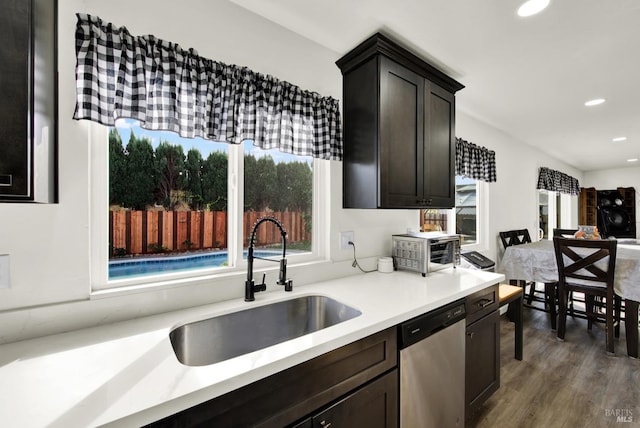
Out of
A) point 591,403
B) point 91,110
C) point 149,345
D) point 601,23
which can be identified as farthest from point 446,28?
point 591,403

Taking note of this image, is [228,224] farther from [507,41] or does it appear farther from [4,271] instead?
[507,41]

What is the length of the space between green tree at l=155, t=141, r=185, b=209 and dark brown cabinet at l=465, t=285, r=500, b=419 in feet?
5.67

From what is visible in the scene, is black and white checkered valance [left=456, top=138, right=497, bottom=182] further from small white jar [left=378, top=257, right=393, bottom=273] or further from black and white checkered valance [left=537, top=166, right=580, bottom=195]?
black and white checkered valance [left=537, top=166, right=580, bottom=195]

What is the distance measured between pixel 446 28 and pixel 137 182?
1.94 metres

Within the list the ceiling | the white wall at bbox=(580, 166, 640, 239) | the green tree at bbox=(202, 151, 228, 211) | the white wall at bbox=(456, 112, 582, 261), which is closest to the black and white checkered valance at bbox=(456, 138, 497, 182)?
the white wall at bbox=(456, 112, 582, 261)

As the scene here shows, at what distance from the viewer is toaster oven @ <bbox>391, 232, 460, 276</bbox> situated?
6.21ft

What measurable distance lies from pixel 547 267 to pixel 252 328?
329cm

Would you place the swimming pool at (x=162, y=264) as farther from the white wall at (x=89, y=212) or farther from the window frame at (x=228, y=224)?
the white wall at (x=89, y=212)

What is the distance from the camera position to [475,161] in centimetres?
312

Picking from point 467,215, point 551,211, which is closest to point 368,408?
point 467,215

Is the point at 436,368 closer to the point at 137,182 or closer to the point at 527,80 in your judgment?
the point at 137,182

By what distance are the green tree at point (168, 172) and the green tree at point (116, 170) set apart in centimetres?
14

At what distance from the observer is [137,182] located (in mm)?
1294

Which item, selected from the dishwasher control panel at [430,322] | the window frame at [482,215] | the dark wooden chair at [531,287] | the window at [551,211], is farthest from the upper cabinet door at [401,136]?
the window at [551,211]
